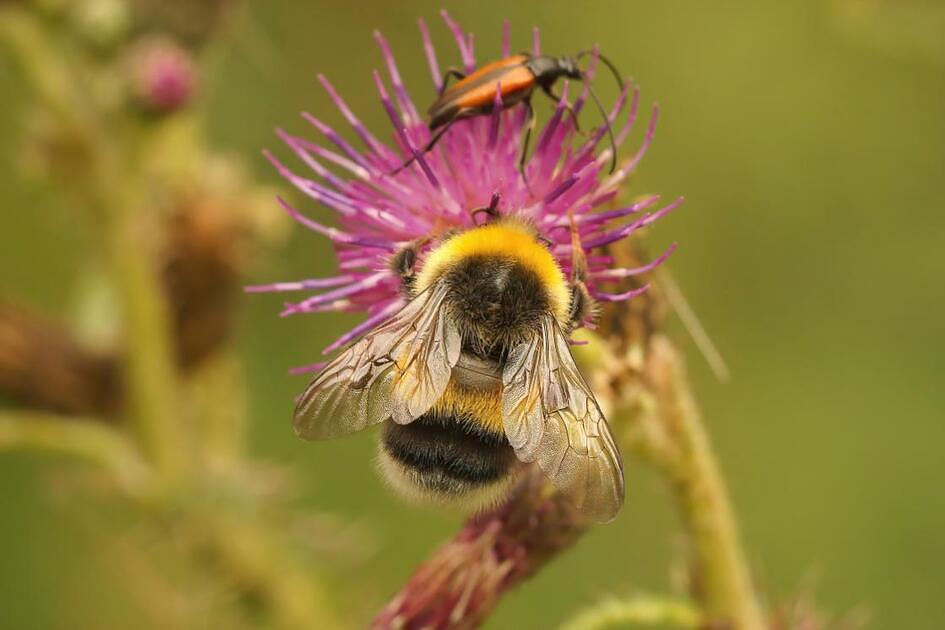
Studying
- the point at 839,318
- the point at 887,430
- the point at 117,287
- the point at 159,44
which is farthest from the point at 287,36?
the point at 887,430

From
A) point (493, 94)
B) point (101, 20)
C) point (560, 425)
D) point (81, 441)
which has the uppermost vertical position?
point (101, 20)

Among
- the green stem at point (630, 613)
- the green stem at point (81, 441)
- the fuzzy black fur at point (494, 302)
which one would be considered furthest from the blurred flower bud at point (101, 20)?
the green stem at point (630, 613)

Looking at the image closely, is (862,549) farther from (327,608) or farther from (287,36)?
(287,36)

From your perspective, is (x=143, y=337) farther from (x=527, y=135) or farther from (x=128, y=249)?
(x=527, y=135)

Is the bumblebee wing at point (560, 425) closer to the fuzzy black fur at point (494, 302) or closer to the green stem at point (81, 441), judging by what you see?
the fuzzy black fur at point (494, 302)

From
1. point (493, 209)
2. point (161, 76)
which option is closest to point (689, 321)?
point (493, 209)

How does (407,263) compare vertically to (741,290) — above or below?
below
